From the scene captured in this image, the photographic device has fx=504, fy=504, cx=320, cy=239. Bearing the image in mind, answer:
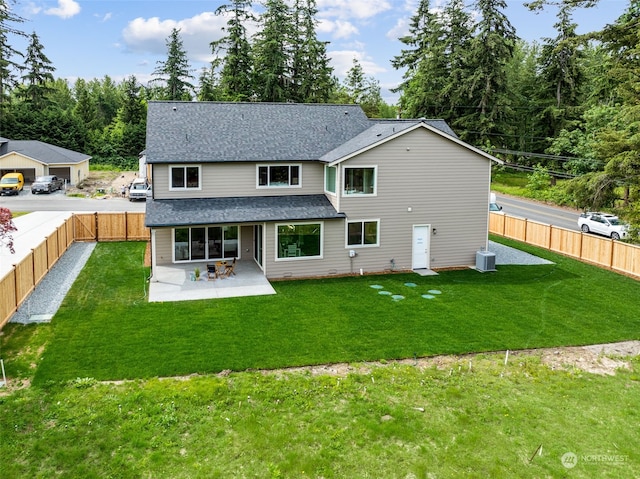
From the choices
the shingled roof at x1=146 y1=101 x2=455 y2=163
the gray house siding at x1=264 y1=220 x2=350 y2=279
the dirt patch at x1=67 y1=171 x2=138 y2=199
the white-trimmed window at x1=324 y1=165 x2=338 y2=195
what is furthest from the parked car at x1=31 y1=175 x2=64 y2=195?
the gray house siding at x1=264 y1=220 x2=350 y2=279

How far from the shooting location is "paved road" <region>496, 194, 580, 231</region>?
114ft

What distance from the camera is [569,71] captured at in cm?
4812

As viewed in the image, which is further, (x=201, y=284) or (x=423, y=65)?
(x=423, y=65)

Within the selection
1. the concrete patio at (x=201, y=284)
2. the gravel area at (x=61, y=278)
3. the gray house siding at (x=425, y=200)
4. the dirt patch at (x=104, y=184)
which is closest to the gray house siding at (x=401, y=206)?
the gray house siding at (x=425, y=200)

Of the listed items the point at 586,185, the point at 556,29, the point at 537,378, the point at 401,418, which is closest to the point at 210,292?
the point at 401,418

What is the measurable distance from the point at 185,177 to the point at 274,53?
122ft

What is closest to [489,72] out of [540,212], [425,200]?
[540,212]

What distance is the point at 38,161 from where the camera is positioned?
143 feet

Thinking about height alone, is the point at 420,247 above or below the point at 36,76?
below

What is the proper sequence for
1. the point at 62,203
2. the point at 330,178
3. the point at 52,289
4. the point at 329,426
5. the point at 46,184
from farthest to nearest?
the point at 46,184
the point at 62,203
the point at 330,178
the point at 52,289
the point at 329,426

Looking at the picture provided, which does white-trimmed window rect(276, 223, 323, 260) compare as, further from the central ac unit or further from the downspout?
the central ac unit

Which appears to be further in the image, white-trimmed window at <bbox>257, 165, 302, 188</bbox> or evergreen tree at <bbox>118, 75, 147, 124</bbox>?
evergreen tree at <bbox>118, 75, 147, 124</bbox>

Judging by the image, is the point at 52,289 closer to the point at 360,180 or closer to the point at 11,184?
the point at 360,180

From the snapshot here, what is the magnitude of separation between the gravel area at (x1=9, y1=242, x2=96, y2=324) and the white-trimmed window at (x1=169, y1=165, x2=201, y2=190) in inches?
199
